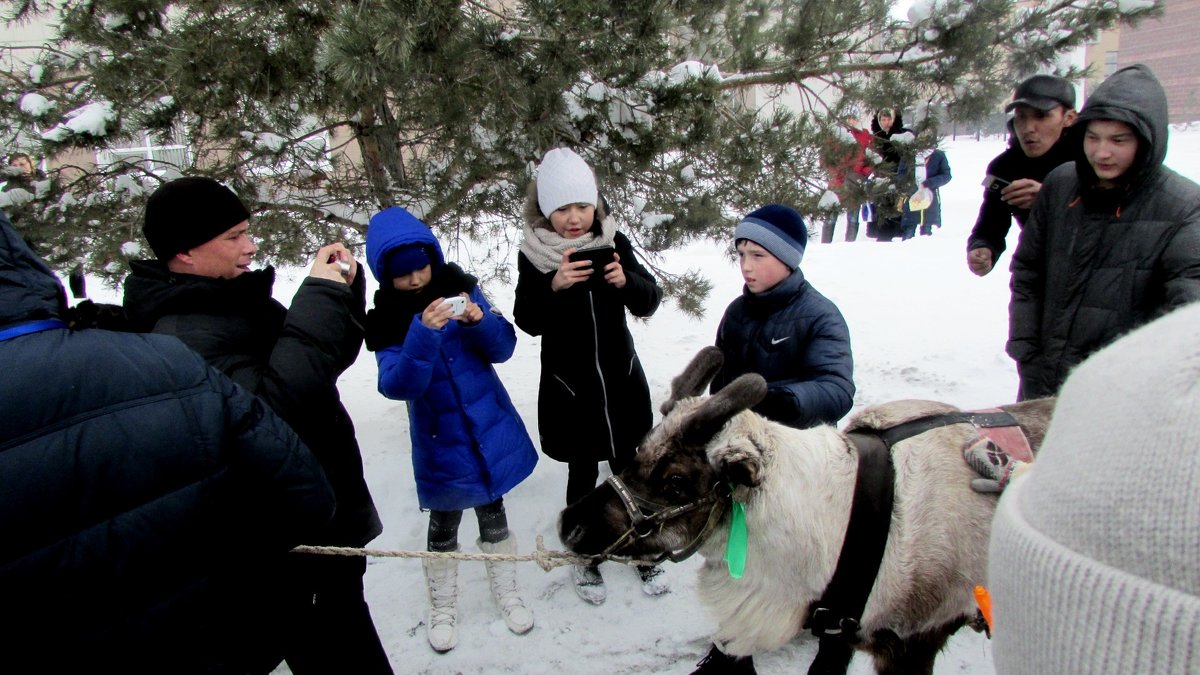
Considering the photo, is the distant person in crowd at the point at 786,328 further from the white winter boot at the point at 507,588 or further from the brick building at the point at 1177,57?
the brick building at the point at 1177,57

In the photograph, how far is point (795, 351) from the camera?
2348 millimetres

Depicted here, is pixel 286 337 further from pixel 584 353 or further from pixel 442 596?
pixel 442 596

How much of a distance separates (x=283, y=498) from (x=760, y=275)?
180 cm

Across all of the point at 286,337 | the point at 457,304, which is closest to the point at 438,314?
the point at 457,304

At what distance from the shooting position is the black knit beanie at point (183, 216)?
5.46 feet

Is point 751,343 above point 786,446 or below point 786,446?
above

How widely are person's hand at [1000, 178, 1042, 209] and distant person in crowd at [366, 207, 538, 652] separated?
2.55m

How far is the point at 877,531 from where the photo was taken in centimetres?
173

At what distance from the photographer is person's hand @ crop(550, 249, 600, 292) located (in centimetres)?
262

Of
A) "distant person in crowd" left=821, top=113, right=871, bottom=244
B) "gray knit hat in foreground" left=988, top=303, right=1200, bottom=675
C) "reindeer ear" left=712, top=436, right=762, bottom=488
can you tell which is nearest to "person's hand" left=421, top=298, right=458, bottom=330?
"reindeer ear" left=712, top=436, right=762, bottom=488

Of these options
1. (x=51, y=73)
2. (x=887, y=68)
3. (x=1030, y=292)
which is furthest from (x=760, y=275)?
(x=51, y=73)

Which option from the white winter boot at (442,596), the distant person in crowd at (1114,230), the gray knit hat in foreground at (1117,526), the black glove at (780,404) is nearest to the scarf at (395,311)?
the white winter boot at (442,596)

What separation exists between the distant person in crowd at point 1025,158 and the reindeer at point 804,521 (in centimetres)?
145

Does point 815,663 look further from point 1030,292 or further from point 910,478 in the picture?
point 1030,292
